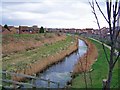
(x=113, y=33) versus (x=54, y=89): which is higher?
(x=113, y=33)

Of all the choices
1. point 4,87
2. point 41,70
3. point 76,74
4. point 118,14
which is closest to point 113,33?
point 118,14

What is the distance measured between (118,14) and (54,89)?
9.63 m

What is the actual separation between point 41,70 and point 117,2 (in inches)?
674

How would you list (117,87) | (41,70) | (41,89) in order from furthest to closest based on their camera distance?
1. (41,70)
2. (41,89)
3. (117,87)

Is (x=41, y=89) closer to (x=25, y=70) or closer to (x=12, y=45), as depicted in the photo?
(x=25, y=70)

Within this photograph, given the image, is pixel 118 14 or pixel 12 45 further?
pixel 12 45

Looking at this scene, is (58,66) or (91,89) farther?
(58,66)

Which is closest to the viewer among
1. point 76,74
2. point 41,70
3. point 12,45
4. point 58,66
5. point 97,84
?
point 97,84

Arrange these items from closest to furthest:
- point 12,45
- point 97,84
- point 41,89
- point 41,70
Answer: point 41,89, point 97,84, point 41,70, point 12,45

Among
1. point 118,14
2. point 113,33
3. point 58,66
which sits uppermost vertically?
point 118,14

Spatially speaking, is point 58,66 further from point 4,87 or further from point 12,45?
point 12,45

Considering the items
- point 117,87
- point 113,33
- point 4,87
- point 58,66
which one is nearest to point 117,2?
point 113,33

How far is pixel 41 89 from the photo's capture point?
12.4 metres

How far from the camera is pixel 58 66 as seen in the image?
23.4m
